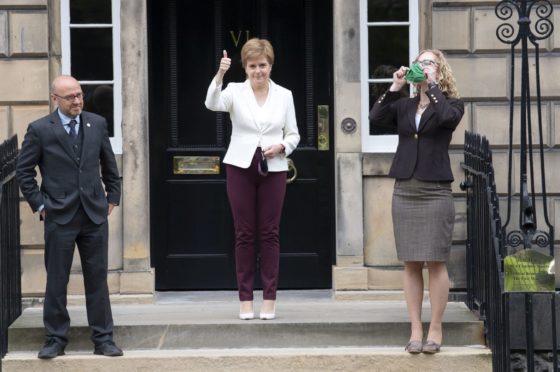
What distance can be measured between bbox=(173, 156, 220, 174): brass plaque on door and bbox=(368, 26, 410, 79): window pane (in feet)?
4.91

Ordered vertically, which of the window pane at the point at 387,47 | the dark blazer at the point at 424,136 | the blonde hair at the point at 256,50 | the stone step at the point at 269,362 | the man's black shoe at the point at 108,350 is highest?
the window pane at the point at 387,47

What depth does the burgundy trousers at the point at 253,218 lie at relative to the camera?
A: 878 cm

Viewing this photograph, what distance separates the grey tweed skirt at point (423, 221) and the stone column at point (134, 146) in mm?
2519

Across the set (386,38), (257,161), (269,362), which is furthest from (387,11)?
(269,362)

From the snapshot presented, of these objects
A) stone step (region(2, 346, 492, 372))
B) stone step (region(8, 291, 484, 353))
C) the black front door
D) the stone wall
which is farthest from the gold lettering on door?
stone step (region(2, 346, 492, 372))

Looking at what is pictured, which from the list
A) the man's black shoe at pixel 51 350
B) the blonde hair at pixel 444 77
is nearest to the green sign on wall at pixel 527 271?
the blonde hair at pixel 444 77

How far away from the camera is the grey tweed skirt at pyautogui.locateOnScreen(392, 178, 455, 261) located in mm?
8172

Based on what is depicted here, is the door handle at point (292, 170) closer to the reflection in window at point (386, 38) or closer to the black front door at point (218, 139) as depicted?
the black front door at point (218, 139)

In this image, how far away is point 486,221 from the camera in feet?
27.7

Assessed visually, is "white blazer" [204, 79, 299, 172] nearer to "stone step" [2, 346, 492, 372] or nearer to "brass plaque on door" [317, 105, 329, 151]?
"stone step" [2, 346, 492, 372]

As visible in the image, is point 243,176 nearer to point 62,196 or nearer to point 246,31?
point 62,196

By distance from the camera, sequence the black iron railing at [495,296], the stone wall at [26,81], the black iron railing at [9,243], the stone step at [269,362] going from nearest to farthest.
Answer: the black iron railing at [495,296] → the stone step at [269,362] → the black iron railing at [9,243] → the stone wall at [26,81]

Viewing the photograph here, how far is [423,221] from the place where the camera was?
26.9 feet

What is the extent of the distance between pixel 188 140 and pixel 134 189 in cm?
76
